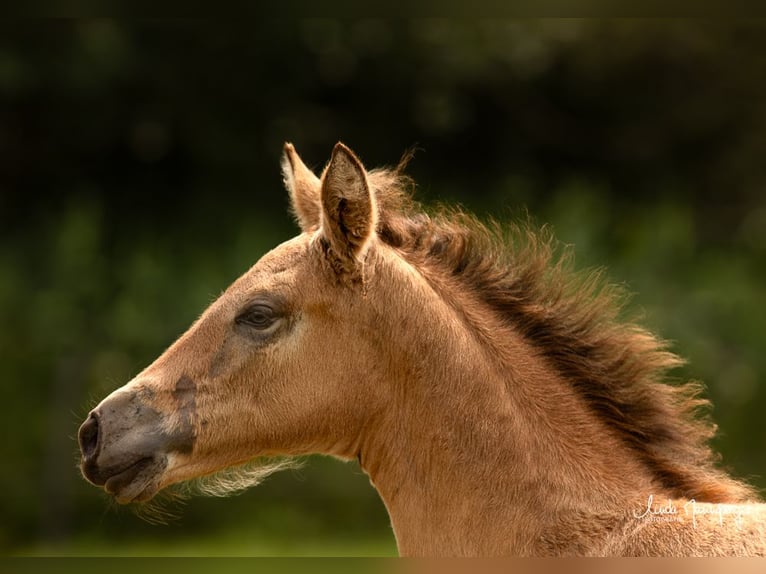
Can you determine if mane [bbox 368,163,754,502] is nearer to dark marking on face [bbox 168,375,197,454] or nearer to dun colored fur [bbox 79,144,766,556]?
dun colored fur [bbox 79,144,766,556]

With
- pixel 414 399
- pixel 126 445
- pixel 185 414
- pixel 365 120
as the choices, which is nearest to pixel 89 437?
pixel 126 445

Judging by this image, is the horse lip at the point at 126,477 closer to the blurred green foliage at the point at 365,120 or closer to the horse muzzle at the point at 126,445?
the horse muzzle at the point at 126,445

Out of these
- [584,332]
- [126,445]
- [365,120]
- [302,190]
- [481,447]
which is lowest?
[126,445]

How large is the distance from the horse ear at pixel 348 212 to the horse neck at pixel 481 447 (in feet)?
1.31

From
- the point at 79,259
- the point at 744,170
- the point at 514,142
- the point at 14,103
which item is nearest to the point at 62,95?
the point at 14,103

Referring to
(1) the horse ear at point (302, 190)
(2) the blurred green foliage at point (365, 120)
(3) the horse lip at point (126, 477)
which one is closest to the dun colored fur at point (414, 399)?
(3) the horse lip at point (126, 477)

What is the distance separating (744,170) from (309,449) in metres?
18.5

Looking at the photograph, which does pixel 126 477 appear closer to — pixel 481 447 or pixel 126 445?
pixel 126 445

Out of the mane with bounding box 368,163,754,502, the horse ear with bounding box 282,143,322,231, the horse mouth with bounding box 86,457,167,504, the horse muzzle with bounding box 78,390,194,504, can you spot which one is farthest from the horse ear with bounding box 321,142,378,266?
the horse mouth with bounding box 86,457,167,504

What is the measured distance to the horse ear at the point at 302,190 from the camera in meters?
5.93

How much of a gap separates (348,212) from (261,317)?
2.05 feet

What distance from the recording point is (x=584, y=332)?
5.27 m

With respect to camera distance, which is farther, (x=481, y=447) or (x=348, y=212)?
(x=348, y=212)

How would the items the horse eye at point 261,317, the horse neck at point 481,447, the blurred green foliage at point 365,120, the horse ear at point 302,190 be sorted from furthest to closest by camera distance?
the blurred green foliage at point 365,120, the horse ear at point 302,190, the horse eye at point 261,317, the horse neck at point 481,447
